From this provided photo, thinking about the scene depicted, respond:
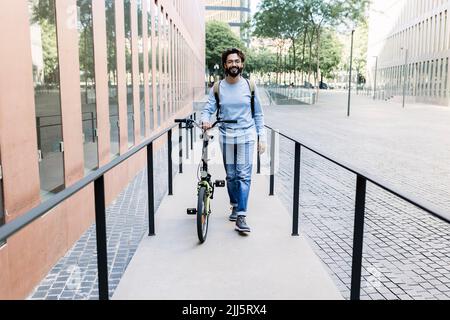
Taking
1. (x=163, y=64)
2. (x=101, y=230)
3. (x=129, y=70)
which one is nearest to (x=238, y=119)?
(x=101, y=230)

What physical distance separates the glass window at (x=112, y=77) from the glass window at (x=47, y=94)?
264 centimetres

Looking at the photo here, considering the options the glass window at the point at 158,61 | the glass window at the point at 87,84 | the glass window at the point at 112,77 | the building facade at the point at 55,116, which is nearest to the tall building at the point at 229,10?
the glass window at the point at 158,61

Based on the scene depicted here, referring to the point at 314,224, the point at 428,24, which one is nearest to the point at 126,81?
the point at 314,224

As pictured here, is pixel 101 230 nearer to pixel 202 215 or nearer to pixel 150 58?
pixel 202 215

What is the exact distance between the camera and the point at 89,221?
19.7 feet

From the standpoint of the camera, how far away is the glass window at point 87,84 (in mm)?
6199

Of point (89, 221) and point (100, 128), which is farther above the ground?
point (100, 128)

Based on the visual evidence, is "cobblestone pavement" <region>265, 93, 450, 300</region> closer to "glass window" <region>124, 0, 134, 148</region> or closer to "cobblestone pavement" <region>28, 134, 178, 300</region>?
"cobblestone pavement" <region>28, 134, 178, 300</region>

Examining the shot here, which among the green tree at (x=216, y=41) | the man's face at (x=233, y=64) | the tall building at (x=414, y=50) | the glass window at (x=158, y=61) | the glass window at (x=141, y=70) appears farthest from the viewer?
the green tree at (x=216, y=41)

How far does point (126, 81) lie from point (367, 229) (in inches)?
214

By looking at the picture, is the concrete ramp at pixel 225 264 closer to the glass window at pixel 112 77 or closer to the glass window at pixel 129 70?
the glass window at pixel 112 77

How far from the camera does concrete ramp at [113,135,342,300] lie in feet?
12.5

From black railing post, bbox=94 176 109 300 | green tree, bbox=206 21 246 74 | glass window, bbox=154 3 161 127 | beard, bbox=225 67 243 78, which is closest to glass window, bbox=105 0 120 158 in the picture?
beard, bbox=225 67 243 78
